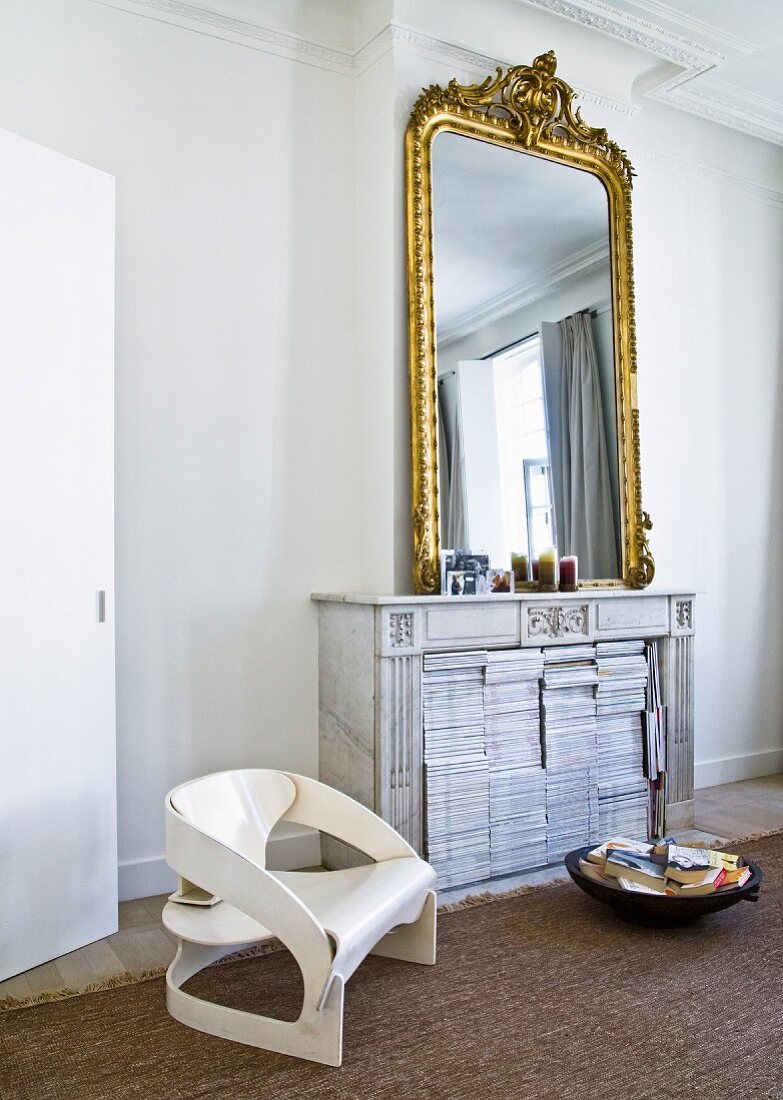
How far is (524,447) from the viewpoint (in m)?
3.35

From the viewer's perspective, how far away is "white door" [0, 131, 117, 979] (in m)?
2.31

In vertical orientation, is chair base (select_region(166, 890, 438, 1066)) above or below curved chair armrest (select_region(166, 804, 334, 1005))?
below

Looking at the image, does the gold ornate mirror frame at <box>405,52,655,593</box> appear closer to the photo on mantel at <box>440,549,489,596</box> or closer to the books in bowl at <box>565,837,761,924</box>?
the photo on mantel at <box>440,549,489,596</box>

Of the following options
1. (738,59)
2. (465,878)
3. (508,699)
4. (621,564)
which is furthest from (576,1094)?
(738,59)

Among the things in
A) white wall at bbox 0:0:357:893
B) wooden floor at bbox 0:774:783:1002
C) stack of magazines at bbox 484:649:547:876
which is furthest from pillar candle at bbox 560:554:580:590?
wooden floor at bbox 0:774:783:1002

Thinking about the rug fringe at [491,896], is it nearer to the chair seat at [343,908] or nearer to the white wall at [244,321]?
the chair seat at [343,908]

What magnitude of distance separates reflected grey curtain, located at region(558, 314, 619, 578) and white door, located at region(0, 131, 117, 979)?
5.62 feet

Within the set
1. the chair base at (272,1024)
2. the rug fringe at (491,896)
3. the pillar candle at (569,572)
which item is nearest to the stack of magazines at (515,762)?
the rug fringe at (491,896)

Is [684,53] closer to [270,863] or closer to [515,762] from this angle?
[515,762]

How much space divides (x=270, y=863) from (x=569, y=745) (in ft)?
3.61

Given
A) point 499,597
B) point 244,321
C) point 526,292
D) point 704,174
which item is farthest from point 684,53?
point 499,597

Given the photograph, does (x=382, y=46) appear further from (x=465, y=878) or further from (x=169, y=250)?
(x=465, y=878)

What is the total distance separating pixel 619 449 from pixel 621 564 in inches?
18.3

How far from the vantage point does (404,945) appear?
2.35 meters
